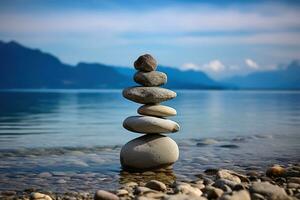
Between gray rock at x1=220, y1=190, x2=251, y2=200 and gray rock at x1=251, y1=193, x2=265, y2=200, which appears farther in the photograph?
gray rock at x1=251, y1=193, x2=265, y2=200

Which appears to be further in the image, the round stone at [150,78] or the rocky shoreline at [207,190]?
the round stone at [150,78]

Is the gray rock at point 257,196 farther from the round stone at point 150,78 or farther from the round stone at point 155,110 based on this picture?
the round stone at point 150,78

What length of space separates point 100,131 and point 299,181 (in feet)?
62.2

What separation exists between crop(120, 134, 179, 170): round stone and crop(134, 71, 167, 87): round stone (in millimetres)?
1954

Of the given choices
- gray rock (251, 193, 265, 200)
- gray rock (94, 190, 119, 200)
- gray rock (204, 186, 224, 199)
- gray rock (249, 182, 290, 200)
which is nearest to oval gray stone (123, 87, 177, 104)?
gray rock (94, 190, 119, 200)

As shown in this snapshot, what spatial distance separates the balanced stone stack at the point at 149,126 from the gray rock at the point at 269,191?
5.69m

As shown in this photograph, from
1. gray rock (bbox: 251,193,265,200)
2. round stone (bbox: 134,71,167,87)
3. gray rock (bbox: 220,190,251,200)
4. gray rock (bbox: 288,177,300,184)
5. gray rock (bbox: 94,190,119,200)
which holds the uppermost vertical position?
round stone (bbox: 134,71,167,87)

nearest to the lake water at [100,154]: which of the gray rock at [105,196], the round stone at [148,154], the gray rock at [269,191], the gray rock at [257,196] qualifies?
the round stone at [148,154]

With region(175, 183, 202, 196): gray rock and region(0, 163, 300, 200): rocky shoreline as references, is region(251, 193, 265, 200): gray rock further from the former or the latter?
region(175, 183, 202, 196): gray rock

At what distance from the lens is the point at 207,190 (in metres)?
11.5

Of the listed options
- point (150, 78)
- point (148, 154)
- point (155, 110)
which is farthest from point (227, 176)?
point (150, 78)

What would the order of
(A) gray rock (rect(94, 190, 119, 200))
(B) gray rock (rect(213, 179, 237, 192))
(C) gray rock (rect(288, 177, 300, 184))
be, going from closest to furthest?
1. (A) gray rock (rect(94, 190, 119, 200))
2. (B) gray rock (rect(213, 179, 237, 192))
3. (C) gray rock (rect(288, 177, 300, 184))

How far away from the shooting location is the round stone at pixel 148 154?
16.0m

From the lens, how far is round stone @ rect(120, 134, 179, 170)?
15992 millimetres
